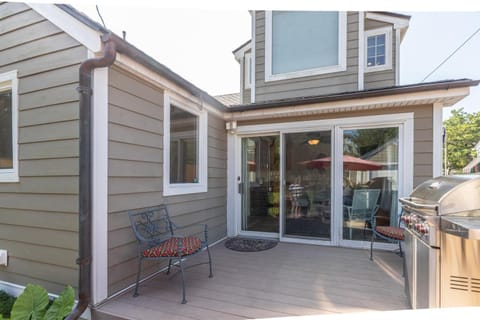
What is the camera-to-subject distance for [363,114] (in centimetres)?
374

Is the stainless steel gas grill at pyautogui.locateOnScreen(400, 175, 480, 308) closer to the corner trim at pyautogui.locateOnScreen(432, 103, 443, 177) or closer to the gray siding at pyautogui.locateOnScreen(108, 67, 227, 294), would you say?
the corner trim at pyautogui.locateOnScreen(432, 103, 443, 177)

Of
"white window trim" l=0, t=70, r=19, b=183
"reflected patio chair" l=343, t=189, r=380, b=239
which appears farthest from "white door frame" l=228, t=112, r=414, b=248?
"white window trim" l=0, t=70, r=19, b=183

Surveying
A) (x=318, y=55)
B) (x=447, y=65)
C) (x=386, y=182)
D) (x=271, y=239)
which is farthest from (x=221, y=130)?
(x=447, y=65)

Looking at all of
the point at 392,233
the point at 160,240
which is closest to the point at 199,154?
the point at 160,240

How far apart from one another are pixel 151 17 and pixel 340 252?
4074mm

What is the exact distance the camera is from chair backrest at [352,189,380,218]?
383 centimetres

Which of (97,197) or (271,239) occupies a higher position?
(97,197)

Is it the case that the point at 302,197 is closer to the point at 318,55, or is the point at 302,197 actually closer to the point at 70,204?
the point at 318,55

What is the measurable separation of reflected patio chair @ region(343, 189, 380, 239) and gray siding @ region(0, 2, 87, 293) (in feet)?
12.0

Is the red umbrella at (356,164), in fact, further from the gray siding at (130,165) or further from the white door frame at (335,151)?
the gray siding at (130,165)

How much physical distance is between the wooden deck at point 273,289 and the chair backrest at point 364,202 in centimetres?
65

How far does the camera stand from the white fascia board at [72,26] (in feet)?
7.19

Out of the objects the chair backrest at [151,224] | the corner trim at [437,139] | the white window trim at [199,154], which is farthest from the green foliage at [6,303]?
the corner trim at [437,139]

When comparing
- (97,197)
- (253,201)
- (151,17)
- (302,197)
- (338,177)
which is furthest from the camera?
(253,201)
